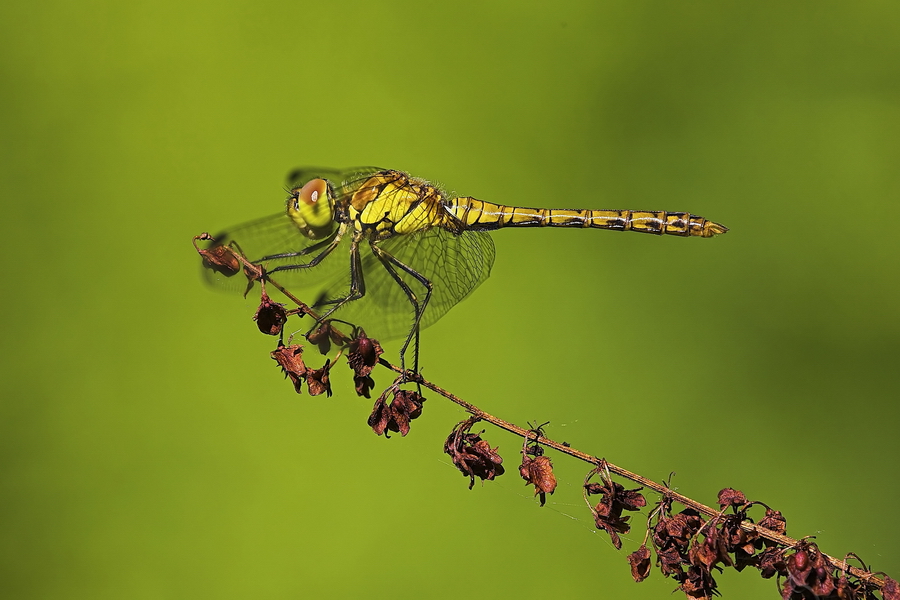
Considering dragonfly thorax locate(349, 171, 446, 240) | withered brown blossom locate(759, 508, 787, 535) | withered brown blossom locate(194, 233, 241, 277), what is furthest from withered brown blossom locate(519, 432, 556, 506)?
dragonfly thorax locate(349, 171, 446, 240)

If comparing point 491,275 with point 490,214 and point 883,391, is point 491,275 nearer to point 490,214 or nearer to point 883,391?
point 490,214

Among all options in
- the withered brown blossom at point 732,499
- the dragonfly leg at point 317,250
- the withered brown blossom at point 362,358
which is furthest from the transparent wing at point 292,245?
the withered brown blossom at point 732,499

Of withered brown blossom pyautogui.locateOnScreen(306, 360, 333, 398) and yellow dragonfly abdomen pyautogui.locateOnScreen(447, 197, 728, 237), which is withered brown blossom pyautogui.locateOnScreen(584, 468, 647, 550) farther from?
yellow dragonfly abdomen pyautogui.locateOnScreen(447, 197, 728, 237)

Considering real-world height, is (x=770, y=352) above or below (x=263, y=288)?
above

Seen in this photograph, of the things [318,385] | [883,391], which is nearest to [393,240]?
[318,385]

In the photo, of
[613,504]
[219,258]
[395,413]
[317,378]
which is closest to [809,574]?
[613,504]

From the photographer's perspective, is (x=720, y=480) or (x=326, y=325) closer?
(x=326, y=325)
